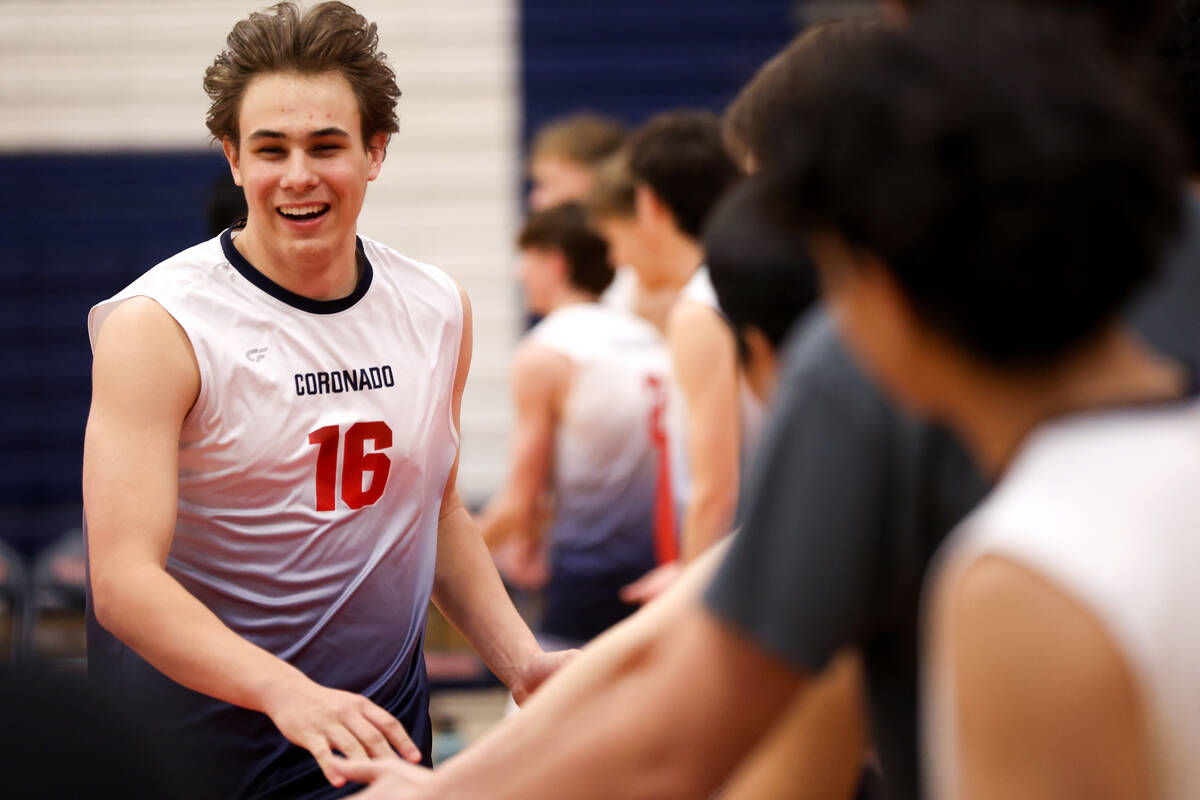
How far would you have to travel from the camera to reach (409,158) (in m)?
8.38

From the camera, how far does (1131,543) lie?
806 millimetres

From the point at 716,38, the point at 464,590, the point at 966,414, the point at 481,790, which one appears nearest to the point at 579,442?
the point at 464,590

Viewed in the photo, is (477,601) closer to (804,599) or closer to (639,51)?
(804,599)

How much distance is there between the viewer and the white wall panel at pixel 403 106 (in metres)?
8.20

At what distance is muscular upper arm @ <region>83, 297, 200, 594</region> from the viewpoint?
6.50ft

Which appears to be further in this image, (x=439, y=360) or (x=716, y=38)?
(x=716, y=38)

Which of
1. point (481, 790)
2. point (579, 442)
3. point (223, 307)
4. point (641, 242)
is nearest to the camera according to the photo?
point (481, 790)

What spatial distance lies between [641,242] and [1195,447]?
3.45 meters

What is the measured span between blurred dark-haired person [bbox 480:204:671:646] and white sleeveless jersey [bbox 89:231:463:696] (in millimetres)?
2322

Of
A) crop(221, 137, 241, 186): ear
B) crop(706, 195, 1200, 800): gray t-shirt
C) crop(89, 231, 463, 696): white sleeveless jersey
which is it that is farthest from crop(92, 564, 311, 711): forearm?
crop(706, 195, 1200, 800): gray t-shirt

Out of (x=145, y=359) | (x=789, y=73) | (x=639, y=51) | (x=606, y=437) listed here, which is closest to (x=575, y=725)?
(x=145, y=359)

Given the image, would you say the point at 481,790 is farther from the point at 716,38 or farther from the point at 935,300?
the point at 716,38

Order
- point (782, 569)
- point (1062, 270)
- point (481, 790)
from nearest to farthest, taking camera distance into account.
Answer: point (1062, 270) < point (782, 569) < point (481, 790)

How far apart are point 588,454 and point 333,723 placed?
9.78ft
